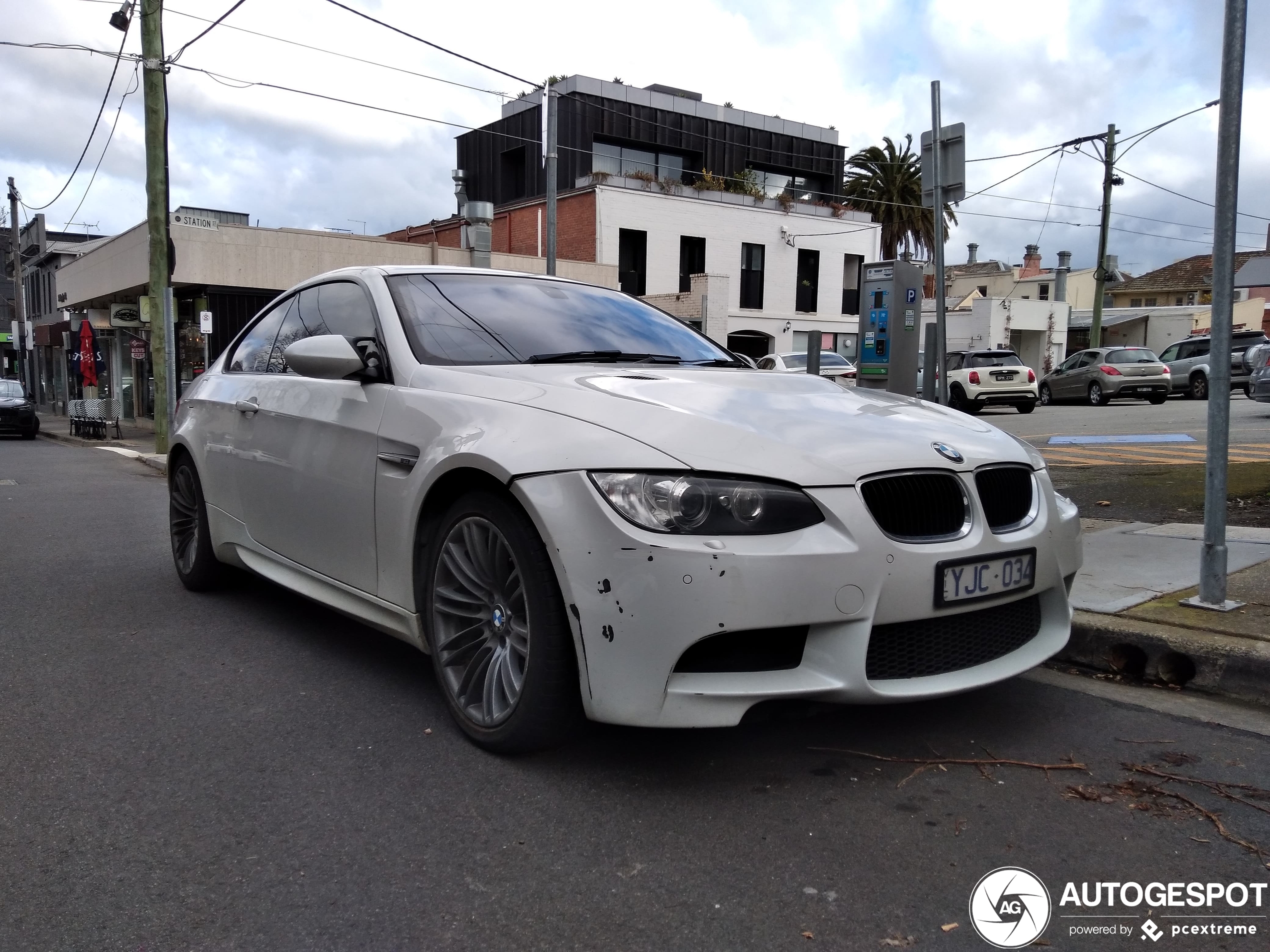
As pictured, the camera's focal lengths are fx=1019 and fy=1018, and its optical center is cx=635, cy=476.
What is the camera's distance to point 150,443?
20.2 metres

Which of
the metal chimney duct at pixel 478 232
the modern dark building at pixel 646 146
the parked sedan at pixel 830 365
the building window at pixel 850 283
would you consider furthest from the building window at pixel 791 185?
the metal chimney duct at pixel 478 232

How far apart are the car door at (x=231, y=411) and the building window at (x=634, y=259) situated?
25.6 m

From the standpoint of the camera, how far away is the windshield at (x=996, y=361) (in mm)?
21422

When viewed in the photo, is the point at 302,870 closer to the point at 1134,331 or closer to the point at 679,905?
the point at 679,905

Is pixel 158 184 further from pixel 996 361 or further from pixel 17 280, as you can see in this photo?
pixel 17 280

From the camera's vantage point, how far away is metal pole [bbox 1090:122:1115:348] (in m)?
28.9

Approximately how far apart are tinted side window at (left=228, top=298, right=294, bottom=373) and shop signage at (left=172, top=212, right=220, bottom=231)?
16725 millimetres

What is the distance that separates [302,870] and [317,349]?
187cm

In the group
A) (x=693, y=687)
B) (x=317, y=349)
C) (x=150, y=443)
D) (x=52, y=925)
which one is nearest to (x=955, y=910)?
(x=693, y=687)

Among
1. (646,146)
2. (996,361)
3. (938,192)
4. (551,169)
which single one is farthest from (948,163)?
(646,146)

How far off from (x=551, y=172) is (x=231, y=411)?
13.8 metres

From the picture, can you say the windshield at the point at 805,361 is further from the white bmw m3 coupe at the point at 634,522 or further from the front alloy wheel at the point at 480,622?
the front alloy wheel at the point at 480,622

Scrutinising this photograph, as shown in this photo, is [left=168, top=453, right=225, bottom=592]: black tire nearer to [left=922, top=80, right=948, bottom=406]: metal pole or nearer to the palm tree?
[left=922, top=80, right=948, bottom=406]: metal pole

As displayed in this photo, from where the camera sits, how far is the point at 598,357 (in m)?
3.82
